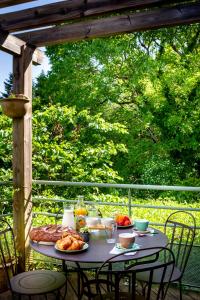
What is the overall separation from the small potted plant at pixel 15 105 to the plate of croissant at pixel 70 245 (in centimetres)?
159

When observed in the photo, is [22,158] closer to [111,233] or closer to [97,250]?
[111,233]

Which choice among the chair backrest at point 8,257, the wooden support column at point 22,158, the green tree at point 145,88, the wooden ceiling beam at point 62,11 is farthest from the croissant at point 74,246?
the green tree at point 145,88

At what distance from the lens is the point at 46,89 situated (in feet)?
35.8

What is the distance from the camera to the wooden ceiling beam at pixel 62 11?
112 inches

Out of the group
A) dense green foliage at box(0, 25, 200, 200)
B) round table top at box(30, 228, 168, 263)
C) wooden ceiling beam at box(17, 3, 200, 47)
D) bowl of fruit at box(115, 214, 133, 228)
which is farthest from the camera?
dense green foliage at box(0, 25, 200, 200)

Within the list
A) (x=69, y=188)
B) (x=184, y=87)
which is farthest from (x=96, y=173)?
(x=184, y=87)

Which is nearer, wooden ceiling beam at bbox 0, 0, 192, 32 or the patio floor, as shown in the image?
wooden ceiling beam at bbox 0, 0, 192, 32

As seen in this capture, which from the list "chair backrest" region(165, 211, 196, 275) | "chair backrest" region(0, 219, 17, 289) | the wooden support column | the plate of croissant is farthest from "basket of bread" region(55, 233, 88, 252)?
the wooden support column

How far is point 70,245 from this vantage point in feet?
7.20

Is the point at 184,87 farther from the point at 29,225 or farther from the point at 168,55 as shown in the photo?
the point at 29,225

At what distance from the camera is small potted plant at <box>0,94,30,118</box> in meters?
3.38

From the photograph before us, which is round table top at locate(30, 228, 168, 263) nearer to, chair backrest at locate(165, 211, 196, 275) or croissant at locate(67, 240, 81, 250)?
croissant at locate(67, 240, 81, 250)

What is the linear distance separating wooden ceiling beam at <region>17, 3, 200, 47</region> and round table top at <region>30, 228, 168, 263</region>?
1.72 m

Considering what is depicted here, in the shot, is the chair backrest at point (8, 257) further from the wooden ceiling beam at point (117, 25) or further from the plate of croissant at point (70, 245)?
the wooden ceiling beam at point (117, 25)
